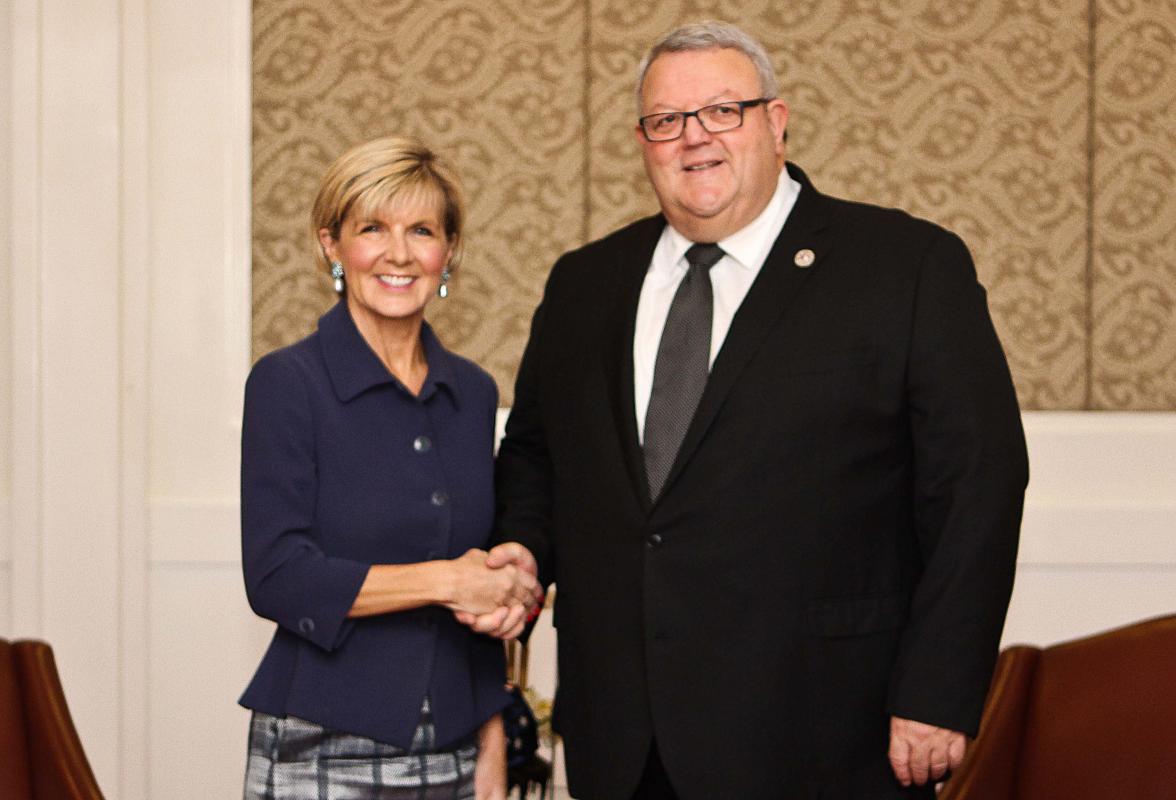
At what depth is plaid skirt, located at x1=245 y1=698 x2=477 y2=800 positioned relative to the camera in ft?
6.50

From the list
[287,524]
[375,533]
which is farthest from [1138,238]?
[287,524]

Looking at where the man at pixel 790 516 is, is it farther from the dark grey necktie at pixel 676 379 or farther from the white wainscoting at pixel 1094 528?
the white wainscoting at pixel 1094 528

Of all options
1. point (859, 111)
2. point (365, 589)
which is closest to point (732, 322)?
point (365, 589)

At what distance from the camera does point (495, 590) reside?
2.08 metres

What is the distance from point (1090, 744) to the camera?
216 cm

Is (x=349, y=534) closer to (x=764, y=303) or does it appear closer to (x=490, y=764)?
(x=490, y=764)

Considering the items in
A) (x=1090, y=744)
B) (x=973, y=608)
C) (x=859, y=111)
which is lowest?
(x=1090, y=744)

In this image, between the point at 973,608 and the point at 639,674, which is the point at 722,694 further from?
the point at 973,608

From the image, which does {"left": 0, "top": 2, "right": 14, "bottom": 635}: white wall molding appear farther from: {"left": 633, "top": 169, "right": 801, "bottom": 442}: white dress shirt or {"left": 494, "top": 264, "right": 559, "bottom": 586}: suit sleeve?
{"left": 633, "top": 169, "right": 801, "bottom": 442}: white dress shirt

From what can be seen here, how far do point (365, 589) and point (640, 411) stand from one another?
0.53 meters

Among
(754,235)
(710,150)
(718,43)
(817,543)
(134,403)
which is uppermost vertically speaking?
(718,43)

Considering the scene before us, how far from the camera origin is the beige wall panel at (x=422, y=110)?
380cm

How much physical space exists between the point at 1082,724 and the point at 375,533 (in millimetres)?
1154

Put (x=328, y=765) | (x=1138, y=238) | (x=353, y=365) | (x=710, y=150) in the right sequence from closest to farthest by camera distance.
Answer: (x=328, y=765), (x=353, y=365), (x=710, y=150), (x=1138, y=238)
